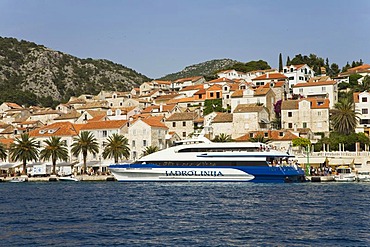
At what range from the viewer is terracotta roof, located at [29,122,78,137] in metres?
86.2

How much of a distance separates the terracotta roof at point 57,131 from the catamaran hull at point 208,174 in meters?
23.3

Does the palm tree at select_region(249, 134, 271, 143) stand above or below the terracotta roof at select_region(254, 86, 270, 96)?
below

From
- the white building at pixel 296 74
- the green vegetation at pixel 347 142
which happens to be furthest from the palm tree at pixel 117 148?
the white building at pixel 296 74

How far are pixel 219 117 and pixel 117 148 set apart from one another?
16.9 metres

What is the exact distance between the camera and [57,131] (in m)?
87.1

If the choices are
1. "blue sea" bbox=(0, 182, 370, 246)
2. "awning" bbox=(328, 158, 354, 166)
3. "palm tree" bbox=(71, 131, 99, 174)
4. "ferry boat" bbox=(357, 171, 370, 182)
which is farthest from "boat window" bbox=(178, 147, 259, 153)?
"palm tree" bbox=(71, 131, 99, 174)

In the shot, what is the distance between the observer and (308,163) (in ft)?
228

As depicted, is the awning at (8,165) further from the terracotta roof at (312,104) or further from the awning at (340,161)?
the awning at (340,161)

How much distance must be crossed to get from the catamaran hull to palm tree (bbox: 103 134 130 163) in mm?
11153

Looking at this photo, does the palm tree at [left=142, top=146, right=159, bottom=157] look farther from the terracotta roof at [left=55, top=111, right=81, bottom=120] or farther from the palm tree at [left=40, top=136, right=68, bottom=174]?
the terracotta roof at [left=55, top=111, right=81, bottom=120]

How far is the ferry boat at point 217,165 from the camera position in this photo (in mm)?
60000

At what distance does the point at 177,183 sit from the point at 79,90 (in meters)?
116

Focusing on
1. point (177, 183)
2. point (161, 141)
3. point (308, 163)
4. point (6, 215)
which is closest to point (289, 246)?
point (6, 215)

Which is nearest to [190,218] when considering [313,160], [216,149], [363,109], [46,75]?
[216,149]
